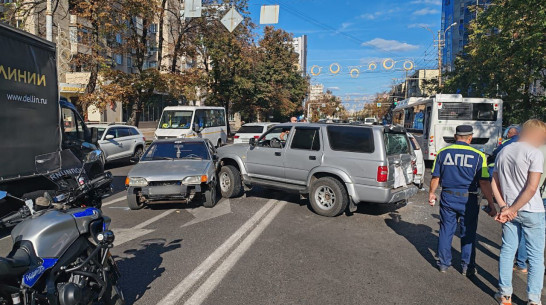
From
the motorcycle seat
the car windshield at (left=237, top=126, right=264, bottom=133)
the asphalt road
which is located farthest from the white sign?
the motorcycle seat

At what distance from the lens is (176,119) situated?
1917 centimetres

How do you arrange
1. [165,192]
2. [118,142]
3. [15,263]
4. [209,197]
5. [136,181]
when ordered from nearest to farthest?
1. [15,263]
2. [165,192]
3. [136,181]
4. [209,197]
5. [118,142]

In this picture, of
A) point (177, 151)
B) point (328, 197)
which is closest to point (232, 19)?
point (177, 151)

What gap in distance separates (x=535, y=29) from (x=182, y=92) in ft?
53.7

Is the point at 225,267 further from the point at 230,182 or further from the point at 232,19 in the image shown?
the point at 232,19

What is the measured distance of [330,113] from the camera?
360 feet

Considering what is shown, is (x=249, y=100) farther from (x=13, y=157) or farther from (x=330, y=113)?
(x=330, y=113)

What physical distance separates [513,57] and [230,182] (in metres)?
12.6

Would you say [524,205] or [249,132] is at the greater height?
[249,132]

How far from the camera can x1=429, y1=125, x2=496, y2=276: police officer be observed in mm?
4605

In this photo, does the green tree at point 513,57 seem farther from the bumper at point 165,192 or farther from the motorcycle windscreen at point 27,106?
the motorcycle windscreen at point 27,106

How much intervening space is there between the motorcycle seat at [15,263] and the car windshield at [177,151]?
234 inches

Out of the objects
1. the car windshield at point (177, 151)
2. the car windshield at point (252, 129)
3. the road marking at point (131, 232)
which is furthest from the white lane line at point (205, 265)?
the car windshield at point (252, 129)

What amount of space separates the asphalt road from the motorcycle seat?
4.55ft
